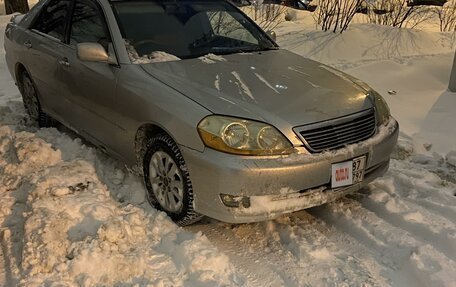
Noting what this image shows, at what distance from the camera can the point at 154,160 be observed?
343 cm

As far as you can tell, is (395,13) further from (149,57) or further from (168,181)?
(168,181)

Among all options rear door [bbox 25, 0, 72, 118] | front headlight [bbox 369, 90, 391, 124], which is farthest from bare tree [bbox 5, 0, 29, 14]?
front headlight [bbox 369, 90, 391, 124]

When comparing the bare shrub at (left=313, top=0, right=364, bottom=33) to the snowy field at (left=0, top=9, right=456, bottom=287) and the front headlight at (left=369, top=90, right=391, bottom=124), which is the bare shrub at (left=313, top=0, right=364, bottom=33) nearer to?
the snowy field at (left=0, top=9, right=456, bottom=287)

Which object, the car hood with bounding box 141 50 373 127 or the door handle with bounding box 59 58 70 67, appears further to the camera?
the door handle with bounding box 59 58 70 67

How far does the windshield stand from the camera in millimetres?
3803

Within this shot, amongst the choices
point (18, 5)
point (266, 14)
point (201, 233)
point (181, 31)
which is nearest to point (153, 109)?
point (201, 233)

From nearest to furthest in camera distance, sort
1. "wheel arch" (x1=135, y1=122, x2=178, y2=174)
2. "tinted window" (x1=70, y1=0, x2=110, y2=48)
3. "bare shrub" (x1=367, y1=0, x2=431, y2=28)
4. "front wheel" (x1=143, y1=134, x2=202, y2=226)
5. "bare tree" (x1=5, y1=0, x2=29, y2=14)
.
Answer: "front wheel" (x1=143, y1=134, x2=202, y2=226)
"wheel arch" (x1=135, y1=122, x2=178, y2=174)
"tinted window" (x1=70, y1=0, x2=110, y2=48)
"bare shrub" (x1=367, y1=0, x2=431, y2=28)
"bare tree" (x1=5, y1=0, x2=29, y2=14)

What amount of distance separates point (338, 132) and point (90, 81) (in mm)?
2022

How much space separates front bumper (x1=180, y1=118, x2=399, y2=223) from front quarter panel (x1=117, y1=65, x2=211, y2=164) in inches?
4.7

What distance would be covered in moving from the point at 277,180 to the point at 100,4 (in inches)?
85.3

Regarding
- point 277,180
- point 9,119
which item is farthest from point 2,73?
point 277,180

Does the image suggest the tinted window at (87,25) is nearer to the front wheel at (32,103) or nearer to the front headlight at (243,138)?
the front wheel at (32,103)

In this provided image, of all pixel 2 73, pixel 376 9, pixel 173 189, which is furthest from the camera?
pixel 376 9

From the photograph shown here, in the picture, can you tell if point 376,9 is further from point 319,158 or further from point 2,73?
point 319,158
